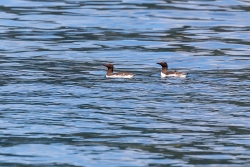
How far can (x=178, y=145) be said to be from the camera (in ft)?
49.6

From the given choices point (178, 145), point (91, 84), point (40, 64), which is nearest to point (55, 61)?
point (40, 64)

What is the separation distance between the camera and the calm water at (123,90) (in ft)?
48.4

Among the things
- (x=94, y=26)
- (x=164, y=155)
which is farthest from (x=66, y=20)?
(x=164, y=155)

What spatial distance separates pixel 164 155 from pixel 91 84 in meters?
7.72

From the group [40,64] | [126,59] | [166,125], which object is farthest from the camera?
[126,59]

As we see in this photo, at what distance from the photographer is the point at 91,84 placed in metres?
21.9

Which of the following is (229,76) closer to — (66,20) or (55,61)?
(55,61)

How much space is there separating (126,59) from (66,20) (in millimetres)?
10451

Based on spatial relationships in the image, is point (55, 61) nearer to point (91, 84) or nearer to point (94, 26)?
point (91, 84)

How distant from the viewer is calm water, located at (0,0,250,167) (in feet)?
48.4

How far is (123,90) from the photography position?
68.4ft

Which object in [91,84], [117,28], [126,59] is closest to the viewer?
[91,84]

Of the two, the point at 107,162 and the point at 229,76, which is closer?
the point at 107,162

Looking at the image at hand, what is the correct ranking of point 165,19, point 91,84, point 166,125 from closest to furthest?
point 166,125, point 91,84, point 165,19
